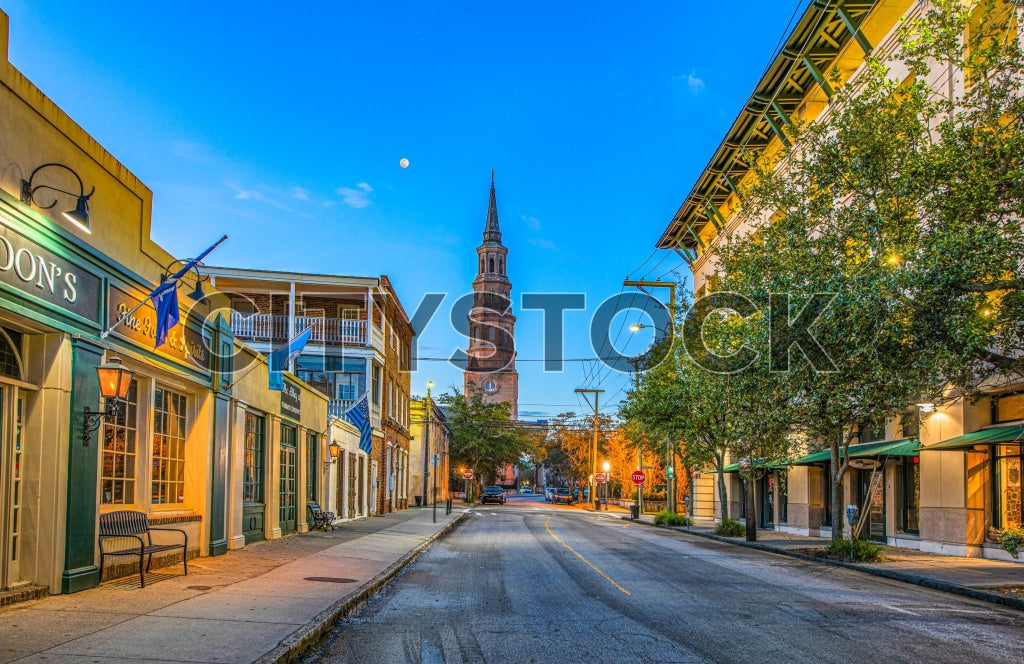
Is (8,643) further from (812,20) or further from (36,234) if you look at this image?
(812,20)

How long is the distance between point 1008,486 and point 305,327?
25575 mm

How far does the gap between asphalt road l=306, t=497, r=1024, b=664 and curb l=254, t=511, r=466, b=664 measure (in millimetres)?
171

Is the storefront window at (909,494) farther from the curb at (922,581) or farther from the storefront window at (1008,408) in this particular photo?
the curb at (922,581)

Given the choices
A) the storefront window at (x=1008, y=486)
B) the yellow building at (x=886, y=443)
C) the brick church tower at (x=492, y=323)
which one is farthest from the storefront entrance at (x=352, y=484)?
the brick church tower at (x=492, y=323)

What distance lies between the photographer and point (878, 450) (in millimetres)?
24891

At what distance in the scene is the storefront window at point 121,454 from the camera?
12781 mm

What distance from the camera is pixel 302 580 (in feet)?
45.0

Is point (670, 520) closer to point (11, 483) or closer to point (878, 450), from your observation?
point (878, 450)

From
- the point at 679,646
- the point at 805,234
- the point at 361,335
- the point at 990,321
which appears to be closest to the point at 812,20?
the point at 805,234

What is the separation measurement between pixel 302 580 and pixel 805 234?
36.7 feet

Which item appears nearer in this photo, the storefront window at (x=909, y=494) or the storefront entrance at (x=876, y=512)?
the storefront window at (x=909, y=494)

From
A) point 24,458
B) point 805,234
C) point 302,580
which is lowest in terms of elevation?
point 302,580

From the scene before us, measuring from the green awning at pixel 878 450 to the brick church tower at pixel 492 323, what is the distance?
8462cm

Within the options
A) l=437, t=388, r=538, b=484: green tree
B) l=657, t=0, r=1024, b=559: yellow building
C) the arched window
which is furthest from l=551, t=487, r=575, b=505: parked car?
the arched window
